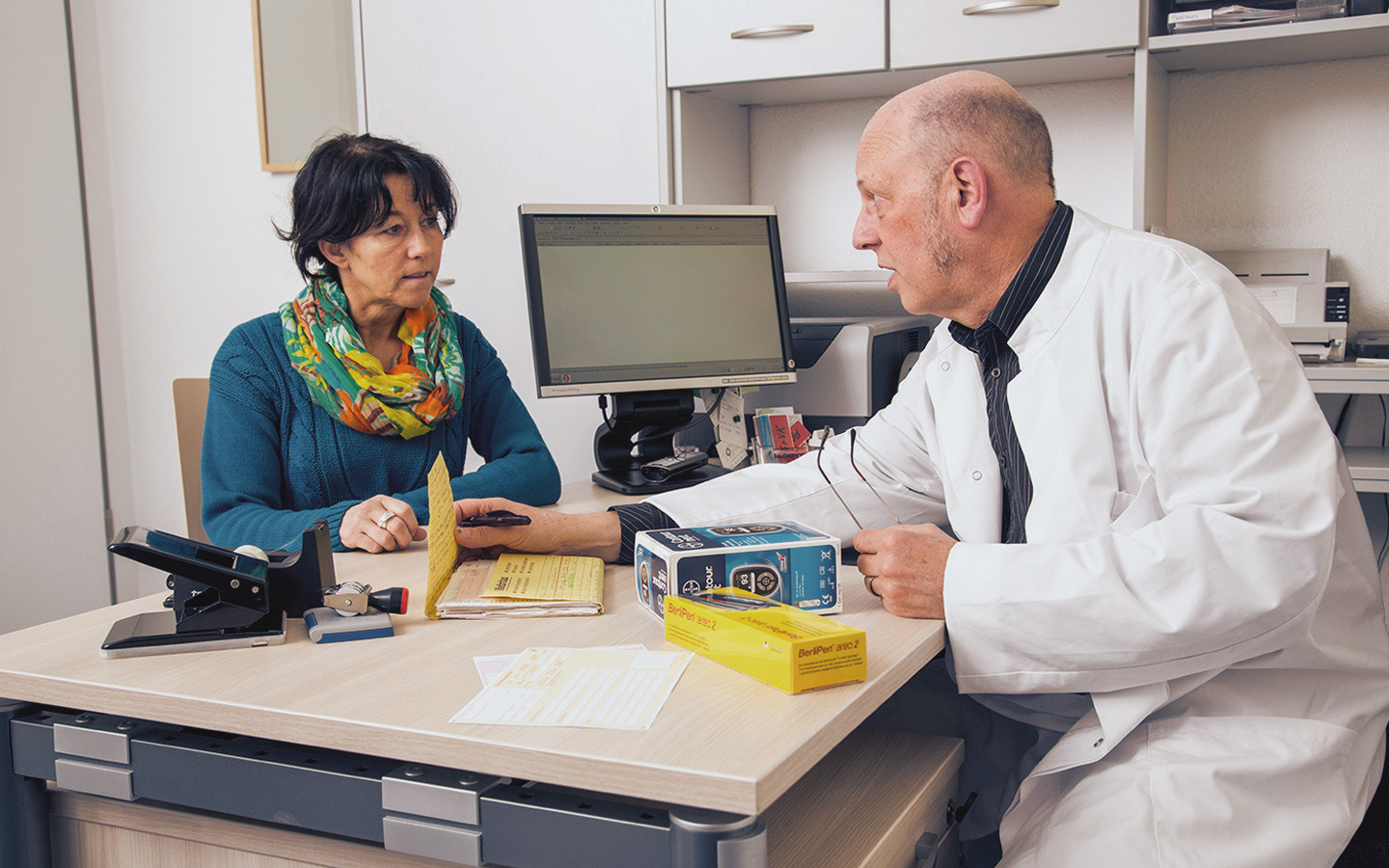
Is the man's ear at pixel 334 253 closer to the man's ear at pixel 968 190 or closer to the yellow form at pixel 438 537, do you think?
the yellow form at pixel 438 537

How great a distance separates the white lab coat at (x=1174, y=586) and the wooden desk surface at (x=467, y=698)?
16 centimetres

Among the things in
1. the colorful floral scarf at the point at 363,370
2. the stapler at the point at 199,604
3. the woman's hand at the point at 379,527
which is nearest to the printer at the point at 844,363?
the colorful floral scarf at the point at 363,370

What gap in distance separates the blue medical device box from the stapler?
37cm

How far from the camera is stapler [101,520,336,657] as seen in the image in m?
0.96

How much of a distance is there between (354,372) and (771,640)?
1.11m

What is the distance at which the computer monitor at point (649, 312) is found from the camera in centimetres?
188

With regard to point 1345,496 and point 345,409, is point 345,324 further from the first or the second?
point 1345,496

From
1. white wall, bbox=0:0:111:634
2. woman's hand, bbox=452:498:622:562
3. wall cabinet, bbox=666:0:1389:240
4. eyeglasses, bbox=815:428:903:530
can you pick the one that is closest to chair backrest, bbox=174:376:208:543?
woman's hand, bbox=452:498:622:562

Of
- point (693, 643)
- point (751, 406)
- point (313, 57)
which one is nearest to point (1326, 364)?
point (751, 406)

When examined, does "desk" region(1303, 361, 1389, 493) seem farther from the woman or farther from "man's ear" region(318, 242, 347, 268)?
"man's ear" region(318, 242, 347, 268)

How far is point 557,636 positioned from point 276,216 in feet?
8.09

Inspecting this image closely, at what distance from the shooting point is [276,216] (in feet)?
10.1

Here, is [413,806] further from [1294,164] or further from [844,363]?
[1294,164]

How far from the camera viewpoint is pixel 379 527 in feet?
4.56
